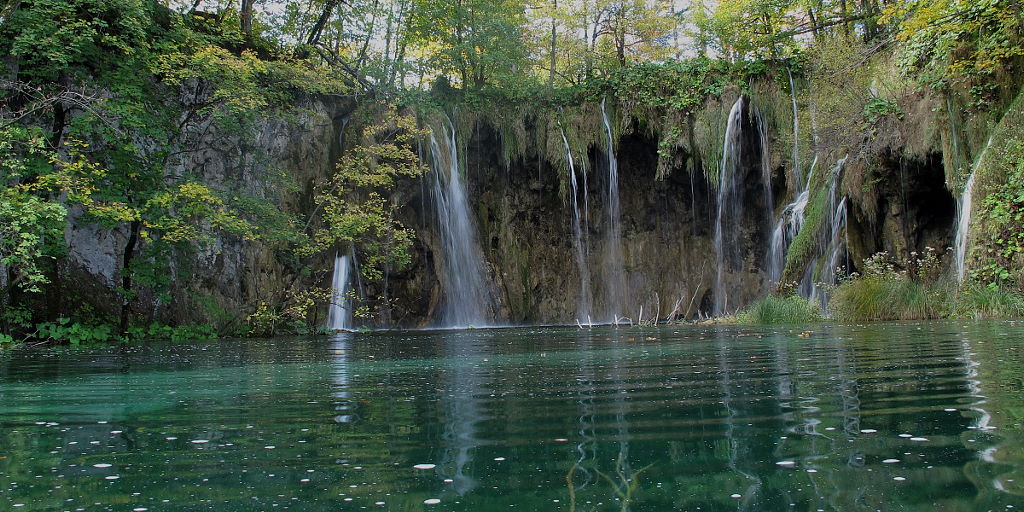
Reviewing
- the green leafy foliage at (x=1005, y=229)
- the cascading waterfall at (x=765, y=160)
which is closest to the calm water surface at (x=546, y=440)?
the green leafy foliage at (x=1005, y=229)

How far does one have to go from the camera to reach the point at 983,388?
3512 mm

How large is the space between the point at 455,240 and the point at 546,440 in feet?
63.1

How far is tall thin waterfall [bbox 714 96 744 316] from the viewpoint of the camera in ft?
68.9

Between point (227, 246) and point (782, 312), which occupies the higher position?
point (227, 246)

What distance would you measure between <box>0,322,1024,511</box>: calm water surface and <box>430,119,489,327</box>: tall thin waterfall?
16.2 metres

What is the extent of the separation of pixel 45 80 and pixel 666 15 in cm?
2395

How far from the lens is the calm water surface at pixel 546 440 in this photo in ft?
6.20

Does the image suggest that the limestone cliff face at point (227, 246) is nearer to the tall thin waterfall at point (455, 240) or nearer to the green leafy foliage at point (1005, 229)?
the tall thin waterfall at point (455, 240)

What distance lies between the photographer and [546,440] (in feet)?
8.70

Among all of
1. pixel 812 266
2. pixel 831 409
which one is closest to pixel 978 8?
pixel 812 266

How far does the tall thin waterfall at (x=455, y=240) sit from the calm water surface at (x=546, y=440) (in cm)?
1620

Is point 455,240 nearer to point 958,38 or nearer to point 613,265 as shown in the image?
point 613,265

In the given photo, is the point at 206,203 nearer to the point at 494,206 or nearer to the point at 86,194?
the point at 86,194

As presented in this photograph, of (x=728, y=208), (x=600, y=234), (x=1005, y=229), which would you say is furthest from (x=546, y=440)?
(x=600, y=234)
